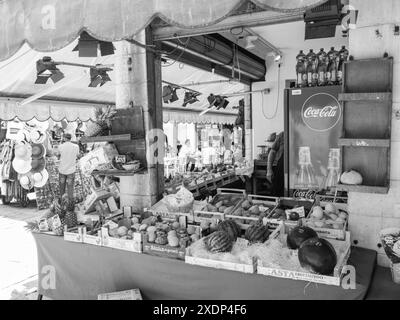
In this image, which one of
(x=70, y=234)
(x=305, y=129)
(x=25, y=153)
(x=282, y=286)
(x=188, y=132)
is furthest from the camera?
(x=188, y=132)

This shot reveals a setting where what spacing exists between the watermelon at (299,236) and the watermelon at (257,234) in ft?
0.85

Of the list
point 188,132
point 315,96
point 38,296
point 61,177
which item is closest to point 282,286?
point 315,96

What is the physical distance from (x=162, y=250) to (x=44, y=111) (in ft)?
20.6

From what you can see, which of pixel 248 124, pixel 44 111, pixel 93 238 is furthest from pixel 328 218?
pixel 44 111

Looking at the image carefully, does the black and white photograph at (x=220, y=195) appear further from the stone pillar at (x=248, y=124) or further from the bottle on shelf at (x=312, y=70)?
the stone pillar at (x=248, y=124)

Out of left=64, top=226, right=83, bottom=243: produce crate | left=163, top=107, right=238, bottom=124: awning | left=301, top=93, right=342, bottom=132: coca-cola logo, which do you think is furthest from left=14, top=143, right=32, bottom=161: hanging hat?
left=301, top=93, right=342, bottom=132: coca-cola logo

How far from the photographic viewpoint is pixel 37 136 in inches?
387

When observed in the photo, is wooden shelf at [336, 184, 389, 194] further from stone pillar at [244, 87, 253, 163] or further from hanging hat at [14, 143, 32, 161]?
hanging hat at [14, 143, 32, 161]

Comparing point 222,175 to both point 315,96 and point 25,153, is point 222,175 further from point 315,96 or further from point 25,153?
point 25,153

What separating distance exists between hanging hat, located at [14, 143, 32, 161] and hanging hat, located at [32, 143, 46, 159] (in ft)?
0.30

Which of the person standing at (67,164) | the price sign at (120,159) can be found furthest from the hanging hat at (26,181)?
the price sign at (120,159)
